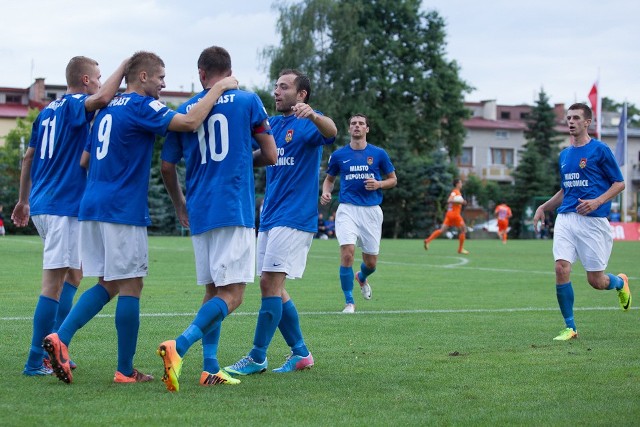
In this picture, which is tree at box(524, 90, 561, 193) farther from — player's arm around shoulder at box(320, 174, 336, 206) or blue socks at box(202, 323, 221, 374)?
blue socks at box(202, 323, 221, 374)

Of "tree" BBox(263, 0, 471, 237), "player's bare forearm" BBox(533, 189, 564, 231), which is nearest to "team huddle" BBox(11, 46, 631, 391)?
"player's bare forearm" BBox(533, 189, 564, 231)

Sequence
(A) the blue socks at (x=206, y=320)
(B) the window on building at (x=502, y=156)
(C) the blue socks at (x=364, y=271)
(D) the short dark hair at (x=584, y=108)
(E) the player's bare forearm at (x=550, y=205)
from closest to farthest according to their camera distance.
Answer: (A) the blue socks at (x=206, y=320) < (D) the short dark hair at (x=584, y=108) < (E) the player's bare forearm at (x=550, y=205) < (C) the blue socks at (x=364, y=271) < (B) the window on building at (x=502, y=156)

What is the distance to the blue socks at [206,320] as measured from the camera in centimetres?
609

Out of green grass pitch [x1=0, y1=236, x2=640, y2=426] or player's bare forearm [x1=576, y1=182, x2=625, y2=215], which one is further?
player's bare forearm [x1=576, y1=182, x2=625, y2=215]

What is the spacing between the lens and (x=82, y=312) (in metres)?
6.53

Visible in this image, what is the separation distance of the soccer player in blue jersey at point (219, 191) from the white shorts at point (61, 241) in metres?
0.93

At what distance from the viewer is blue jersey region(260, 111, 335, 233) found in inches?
294

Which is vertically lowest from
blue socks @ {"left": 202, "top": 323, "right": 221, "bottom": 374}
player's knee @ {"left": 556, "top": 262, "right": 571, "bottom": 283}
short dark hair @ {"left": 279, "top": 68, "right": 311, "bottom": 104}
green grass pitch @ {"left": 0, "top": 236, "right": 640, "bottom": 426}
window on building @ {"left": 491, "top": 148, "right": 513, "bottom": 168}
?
green grass pitch @ {"left": 0, "top": 236, "right": 640, "bottom": 426}

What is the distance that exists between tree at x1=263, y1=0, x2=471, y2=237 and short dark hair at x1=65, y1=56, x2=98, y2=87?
159 ft

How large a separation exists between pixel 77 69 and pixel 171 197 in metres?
1.29

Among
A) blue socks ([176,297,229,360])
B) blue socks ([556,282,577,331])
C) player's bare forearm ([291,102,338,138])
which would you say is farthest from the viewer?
blue socks ([556,282,577,331])

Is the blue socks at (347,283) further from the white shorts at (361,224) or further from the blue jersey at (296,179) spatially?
the blue jersey at (296,179)

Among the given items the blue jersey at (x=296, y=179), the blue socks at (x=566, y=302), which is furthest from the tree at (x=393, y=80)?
the blue jersey at (x=296, y=179)

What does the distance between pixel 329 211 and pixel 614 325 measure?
140 feet
